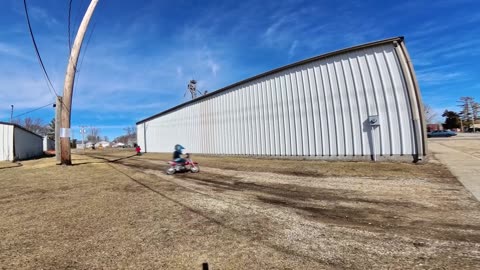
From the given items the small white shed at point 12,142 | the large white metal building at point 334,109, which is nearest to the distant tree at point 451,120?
the large white metal building at point 334,109

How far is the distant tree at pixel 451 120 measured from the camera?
318ft

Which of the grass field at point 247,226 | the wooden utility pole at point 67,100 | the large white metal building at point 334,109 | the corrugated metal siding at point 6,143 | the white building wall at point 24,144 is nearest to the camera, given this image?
the grass field at point 247,226

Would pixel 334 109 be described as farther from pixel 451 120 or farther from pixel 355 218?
pixel 451 120

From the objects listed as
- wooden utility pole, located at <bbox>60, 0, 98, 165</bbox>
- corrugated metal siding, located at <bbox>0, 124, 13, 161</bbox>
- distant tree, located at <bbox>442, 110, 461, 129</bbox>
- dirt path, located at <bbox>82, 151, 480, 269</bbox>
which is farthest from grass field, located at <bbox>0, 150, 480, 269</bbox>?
distant tree, located at <bbox>442, 110, 461, 129</bbox>

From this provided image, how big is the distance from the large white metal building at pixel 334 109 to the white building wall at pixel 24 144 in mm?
22390

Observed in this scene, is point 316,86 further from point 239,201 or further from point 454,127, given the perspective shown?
point 454,127

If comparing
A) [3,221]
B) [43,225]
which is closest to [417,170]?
[43,225]

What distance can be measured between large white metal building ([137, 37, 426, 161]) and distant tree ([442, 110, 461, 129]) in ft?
334

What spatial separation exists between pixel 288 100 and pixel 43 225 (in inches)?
593

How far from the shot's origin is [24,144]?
33.5 m

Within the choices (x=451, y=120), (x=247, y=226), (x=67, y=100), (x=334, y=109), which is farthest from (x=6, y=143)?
(x=451, y=120)

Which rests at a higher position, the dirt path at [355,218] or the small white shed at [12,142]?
the small white shed at [12,142]

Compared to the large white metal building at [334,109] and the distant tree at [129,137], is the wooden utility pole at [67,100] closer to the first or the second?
the large white metal building at [334,109]

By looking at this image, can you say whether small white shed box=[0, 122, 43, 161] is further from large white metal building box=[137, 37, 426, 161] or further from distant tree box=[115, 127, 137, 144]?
distant tree box=[115, 127, 137, 144]
